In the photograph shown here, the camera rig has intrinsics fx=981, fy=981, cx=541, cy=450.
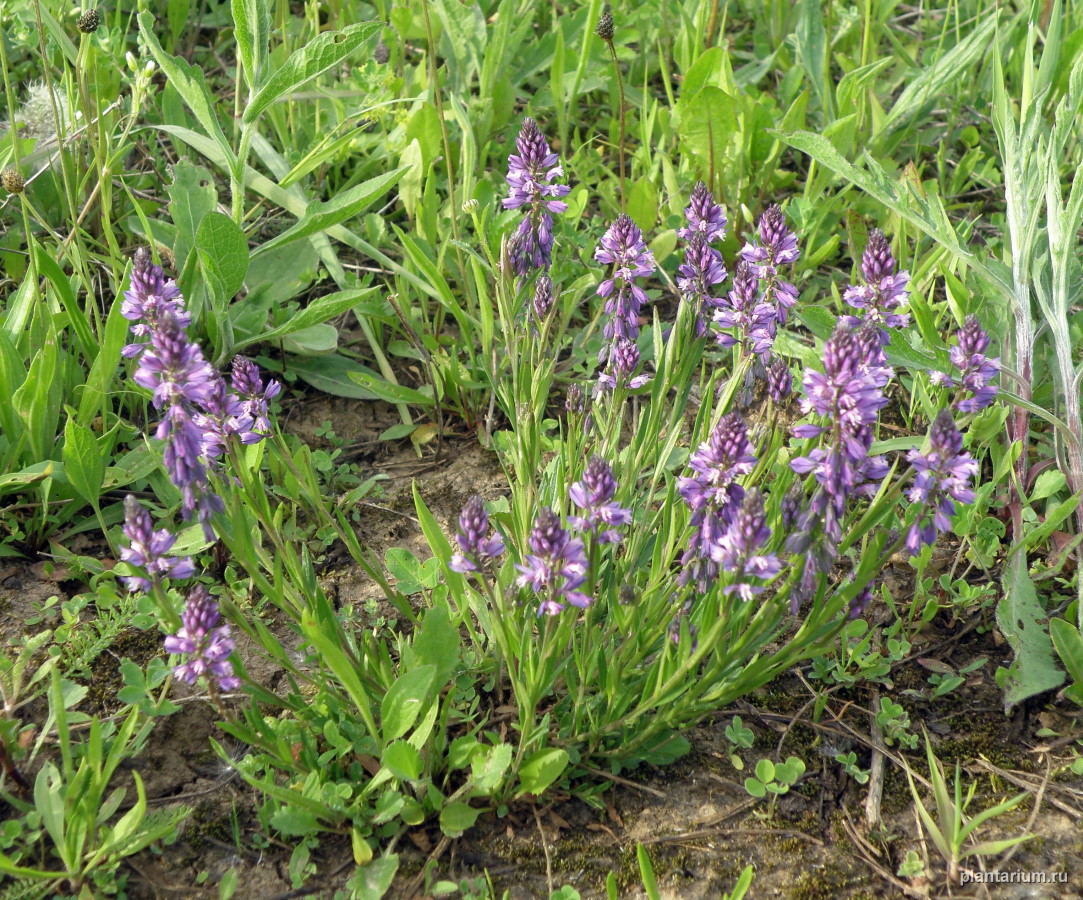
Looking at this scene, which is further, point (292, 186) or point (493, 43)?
point (493, 43)

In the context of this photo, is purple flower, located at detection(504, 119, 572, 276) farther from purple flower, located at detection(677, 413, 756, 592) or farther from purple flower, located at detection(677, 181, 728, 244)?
purple flower, located at detection(677, 413, 756, 592)

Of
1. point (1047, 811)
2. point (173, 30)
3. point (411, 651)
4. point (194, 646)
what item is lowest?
point (1047, 811)

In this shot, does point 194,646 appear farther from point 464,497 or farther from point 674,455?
point 674,455

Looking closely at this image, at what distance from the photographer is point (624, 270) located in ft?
8.07

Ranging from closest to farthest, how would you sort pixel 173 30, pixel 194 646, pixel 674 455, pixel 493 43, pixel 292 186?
pixel 194 646 < pixel 674 455 < pixel 292 186 < pixel 493 43 < pixel 173 30

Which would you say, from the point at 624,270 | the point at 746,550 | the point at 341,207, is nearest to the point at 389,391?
the point at 341,207

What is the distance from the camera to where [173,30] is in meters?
4.31

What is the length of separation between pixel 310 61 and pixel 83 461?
131 cm

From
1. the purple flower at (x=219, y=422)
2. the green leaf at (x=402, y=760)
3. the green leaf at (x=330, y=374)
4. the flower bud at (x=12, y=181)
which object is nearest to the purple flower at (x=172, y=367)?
the purple flower at (x=219, y=422)

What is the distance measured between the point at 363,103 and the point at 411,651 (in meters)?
2.39

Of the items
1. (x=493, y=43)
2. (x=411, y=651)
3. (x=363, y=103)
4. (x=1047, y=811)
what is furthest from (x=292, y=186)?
(x=1047, y=811)

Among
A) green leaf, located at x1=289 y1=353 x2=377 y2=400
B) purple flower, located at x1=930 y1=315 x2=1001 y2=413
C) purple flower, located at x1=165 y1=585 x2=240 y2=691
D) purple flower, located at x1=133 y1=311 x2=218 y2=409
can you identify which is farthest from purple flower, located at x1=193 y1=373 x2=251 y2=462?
purple flower, located at x1=930 y1=315 x2=1001 y2=413

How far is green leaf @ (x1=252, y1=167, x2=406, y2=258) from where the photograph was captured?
2938 mm

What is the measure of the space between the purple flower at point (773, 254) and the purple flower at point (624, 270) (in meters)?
0.26
